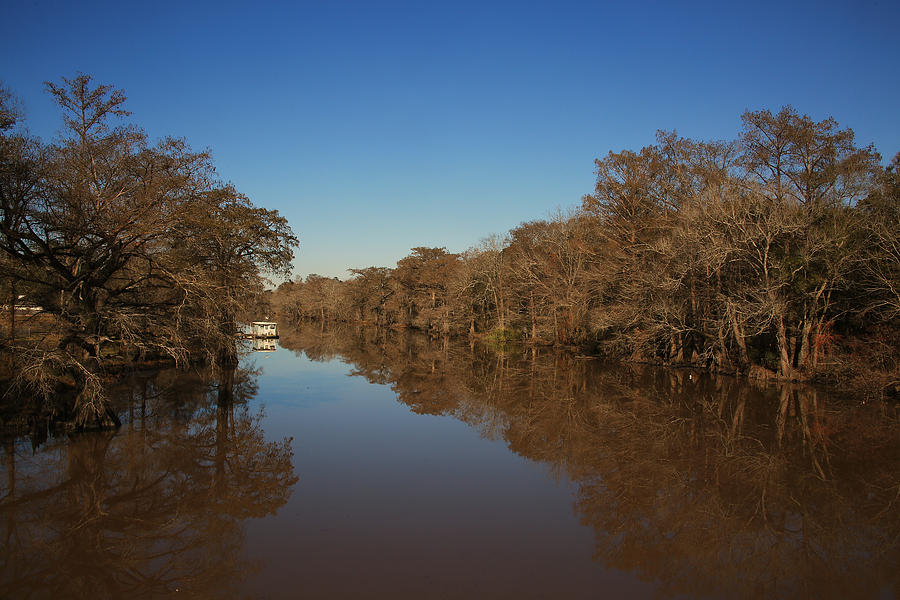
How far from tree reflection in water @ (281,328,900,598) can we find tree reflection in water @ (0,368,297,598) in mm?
4760

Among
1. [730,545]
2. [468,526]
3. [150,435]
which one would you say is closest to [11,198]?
[150,435]

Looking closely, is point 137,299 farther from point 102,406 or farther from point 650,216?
point 650,216

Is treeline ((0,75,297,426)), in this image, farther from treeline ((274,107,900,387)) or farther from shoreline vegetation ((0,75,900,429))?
treeline ((274,107,900,387))

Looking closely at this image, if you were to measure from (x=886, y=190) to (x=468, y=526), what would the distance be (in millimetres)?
18970

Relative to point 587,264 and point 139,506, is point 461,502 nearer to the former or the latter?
point 139,506

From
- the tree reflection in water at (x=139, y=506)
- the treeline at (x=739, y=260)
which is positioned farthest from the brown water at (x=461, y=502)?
the treeline at (x=739, y=260)

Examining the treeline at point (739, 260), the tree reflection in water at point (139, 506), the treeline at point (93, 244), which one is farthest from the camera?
the treeline at point (739, 260)

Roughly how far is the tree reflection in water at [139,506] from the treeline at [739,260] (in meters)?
17.0

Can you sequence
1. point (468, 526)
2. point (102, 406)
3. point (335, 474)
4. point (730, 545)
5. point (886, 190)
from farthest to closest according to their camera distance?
1. point (886, 190)
2. point (102, 406)
3. point (335, 474)
4. point (468, 526)
5. point (730, 545)

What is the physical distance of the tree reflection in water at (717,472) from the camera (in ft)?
18.9

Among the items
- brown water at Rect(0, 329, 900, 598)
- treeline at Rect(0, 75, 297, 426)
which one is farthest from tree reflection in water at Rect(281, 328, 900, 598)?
treeline at Rect(0, 75, 297, 426)

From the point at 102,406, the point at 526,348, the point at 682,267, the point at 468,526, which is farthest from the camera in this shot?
the point at 526,348

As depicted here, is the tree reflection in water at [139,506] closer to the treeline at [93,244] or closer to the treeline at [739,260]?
the treeline at [93,244]

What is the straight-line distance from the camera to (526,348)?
36469mm
